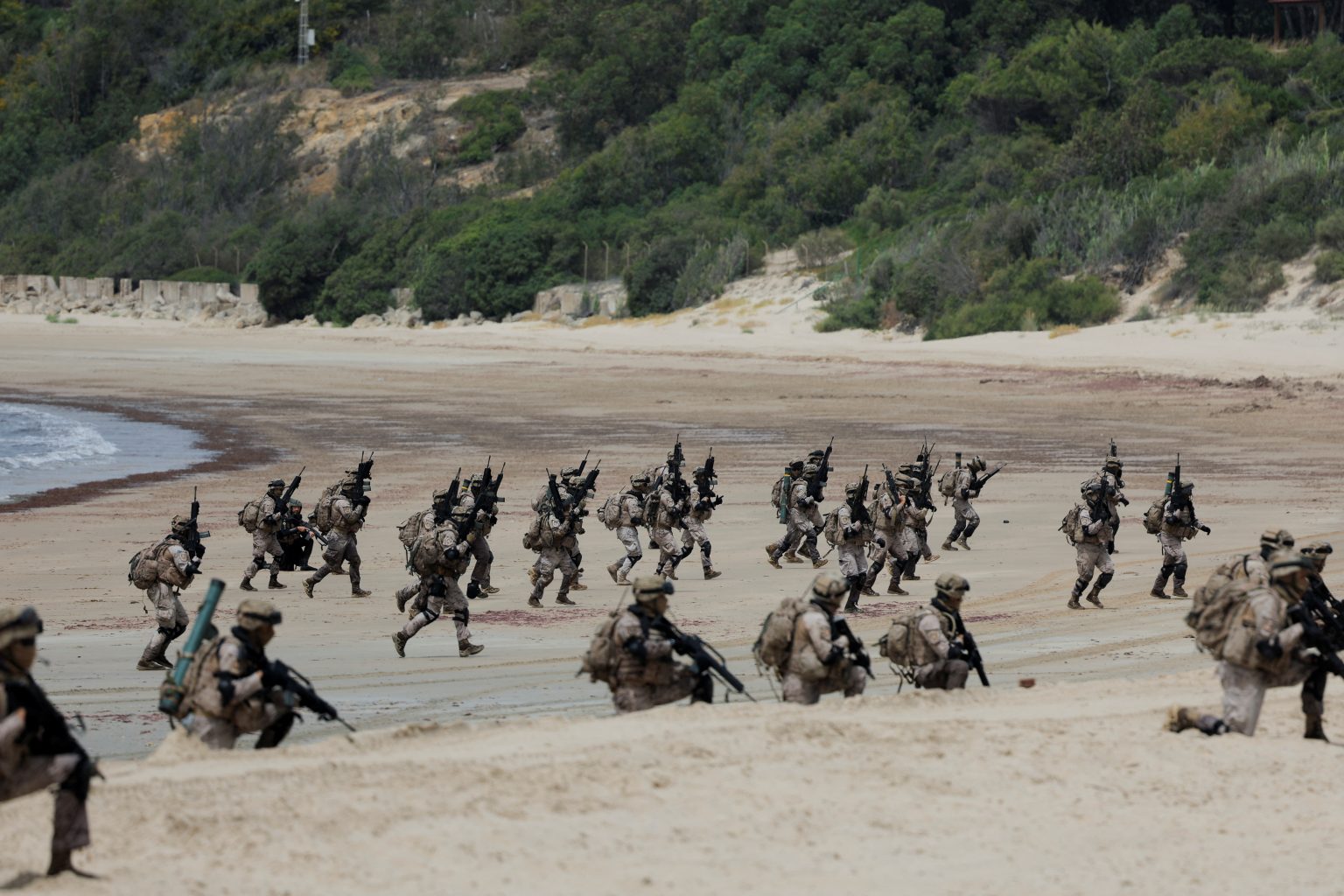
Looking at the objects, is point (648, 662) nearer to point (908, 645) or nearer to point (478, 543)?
point (908, 645)

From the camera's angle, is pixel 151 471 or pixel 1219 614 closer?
pixel 1219 614

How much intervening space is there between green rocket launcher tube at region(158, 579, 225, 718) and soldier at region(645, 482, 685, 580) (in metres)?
9.52

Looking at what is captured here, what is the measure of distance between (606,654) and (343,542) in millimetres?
8025

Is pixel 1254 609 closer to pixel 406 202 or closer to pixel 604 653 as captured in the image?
pixel 604 653

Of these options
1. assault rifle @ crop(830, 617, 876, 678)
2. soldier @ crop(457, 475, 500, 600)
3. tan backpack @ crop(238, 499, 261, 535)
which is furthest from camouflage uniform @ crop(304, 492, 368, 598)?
assault rifle @ crop(830, 617, 876, 678)

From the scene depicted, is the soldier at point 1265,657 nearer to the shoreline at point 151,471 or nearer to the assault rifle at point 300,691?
the assault rifle at point 300,691

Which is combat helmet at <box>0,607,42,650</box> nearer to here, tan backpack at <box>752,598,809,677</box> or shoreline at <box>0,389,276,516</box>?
tan backpack at <box>752,598,809,677</box>

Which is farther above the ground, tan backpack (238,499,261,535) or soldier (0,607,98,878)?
soldier (0,607,98,878)


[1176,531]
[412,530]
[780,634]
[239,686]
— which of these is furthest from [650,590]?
[1176,531]

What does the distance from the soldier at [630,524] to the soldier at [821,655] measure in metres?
7.45

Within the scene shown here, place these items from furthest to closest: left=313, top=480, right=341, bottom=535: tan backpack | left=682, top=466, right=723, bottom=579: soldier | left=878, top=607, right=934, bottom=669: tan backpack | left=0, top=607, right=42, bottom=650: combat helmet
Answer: left=682, top=466, right=723, bottom=579: soldier → left=313, top=480, right=341, bottom=535: tan backpack → left=878, top=607, right=934, bottom=669: tan backpack → left=0, top=607, right=42, bottom=650: combat helmet

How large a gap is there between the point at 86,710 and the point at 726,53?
68966 mm

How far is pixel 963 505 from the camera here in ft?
69.4

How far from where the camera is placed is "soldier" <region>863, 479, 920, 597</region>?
18406mm
